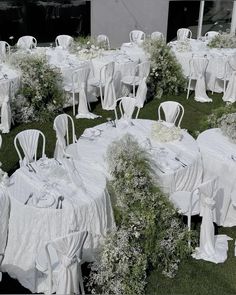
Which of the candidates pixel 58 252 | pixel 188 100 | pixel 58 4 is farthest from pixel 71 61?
pixel 58 252

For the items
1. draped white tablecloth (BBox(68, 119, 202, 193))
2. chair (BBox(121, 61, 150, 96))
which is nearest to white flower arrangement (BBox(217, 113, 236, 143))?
draped white tablecloth (BBox(68, 119, 202, 193))

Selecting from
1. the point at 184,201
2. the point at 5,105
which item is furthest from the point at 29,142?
the point at 5,105

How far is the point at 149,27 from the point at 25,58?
709 centimetres

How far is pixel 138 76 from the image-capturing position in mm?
11195

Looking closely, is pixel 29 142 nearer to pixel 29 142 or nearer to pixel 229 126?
pixel 29 142

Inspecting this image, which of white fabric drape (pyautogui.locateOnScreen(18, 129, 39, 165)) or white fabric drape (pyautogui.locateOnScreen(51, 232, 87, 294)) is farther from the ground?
white fabric drape (pyautogui.locateOnScreen(18, 129, 39, 165))

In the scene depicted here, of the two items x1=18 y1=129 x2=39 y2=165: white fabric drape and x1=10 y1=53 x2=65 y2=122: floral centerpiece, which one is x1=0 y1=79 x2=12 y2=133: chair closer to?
x1=10 y1=53 x2=65 y2=122: floral centerpiece

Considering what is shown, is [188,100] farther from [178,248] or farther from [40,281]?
[40,281]

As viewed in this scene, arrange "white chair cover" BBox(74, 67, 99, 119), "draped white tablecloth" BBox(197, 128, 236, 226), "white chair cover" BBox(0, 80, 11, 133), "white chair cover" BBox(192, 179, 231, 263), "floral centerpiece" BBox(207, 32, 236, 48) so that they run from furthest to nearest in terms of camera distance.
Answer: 1. "floral centerpiece" BBox(207, 32, 236, 48)
2. "white chair cover" BBox(74, 67, 99, 119)
3. "white chair cover" BBox(0, 80, 11, 133)
4. "draped white tablecloth" BBox(197, 128, 236, 226)
5. "white chair cover" BBox(192, 179, 231, 263)

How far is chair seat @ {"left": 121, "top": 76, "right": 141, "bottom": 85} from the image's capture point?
1091 centimetres

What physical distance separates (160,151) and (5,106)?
3843 mm

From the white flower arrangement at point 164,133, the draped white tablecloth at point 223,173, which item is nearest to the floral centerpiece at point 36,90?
the white flower arrangement at point 164,133

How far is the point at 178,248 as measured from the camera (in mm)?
5957

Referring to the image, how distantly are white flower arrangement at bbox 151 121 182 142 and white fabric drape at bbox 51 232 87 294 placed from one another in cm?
261
